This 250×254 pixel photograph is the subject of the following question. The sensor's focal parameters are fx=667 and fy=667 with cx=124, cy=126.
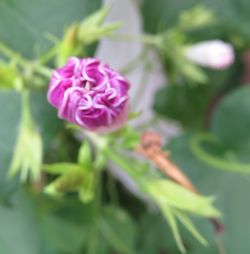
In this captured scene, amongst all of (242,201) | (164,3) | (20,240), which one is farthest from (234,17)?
(20,240)

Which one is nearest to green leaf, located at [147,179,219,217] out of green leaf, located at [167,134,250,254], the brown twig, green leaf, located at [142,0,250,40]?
the brown twig

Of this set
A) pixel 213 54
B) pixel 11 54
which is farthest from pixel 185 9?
pixel 11 54

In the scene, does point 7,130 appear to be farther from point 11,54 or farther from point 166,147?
point 166,147

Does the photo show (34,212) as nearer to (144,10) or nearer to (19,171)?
(19,171)

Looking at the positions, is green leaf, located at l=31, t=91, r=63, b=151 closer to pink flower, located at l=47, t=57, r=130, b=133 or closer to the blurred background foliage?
the blurred background foliage

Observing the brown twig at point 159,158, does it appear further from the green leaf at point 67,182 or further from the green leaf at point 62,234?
the green leaf at point 62,234

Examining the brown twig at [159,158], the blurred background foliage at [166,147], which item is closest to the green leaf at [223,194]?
the blurred background foliage at [166,147]
